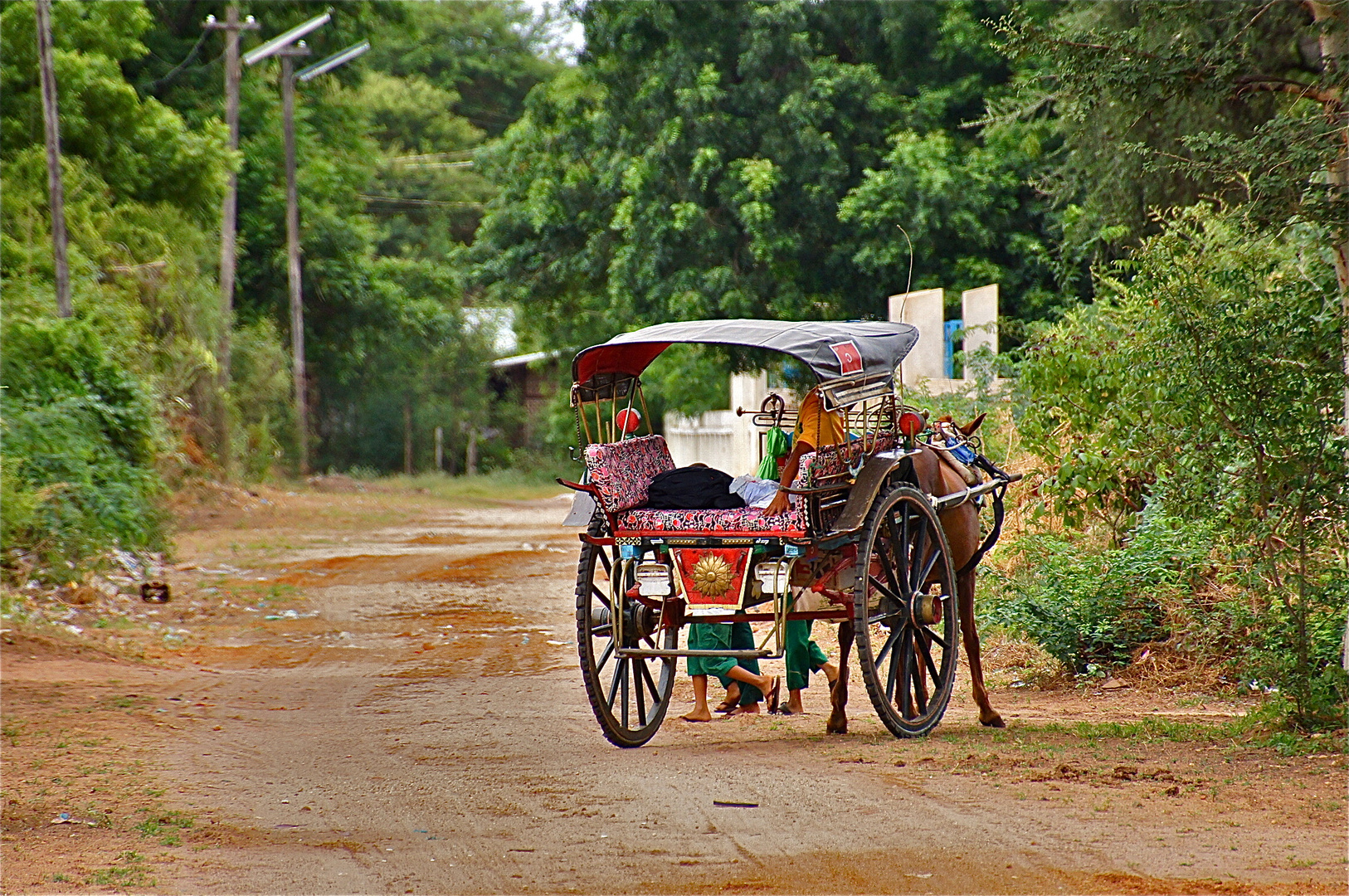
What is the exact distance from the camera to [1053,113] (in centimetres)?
1894

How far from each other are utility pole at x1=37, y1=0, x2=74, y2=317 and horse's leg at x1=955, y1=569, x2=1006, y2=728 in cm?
1316

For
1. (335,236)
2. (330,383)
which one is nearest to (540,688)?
(335,236)

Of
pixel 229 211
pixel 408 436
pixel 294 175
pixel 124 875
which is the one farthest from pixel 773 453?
pixel 408 436

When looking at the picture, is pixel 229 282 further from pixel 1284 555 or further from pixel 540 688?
pixel 1284 555

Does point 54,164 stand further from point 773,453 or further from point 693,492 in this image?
point 693,492

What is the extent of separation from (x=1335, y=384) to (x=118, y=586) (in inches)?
481

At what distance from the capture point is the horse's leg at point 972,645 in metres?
7.61

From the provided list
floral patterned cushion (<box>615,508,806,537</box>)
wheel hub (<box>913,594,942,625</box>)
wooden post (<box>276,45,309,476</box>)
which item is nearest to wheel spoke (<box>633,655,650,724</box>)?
floral patterned cushion (<box>615,508,806,537</box>)

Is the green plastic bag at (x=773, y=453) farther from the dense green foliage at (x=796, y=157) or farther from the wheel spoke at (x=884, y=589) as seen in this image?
the dense green foliage at (x=796, y=157)

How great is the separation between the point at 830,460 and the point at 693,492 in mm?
745

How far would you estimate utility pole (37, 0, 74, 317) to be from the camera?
17.1 m

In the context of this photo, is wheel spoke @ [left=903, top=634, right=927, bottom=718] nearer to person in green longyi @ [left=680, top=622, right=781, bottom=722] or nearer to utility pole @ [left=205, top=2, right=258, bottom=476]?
person in green longyi @ [left=680, top=622, right=781, bottom=722]

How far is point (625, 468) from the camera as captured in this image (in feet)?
23.5

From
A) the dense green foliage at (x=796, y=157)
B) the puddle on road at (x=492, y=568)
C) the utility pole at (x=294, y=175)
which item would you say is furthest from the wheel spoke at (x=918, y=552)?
the utility pole at (x=294, y=175)
